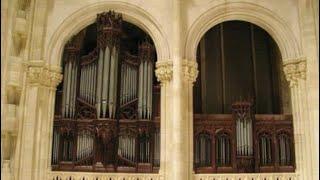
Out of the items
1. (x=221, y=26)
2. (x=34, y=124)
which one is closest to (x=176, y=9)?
(x=221, y=26)

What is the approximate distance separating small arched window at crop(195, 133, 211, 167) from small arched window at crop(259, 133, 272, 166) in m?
1.34

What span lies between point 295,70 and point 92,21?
564 cm

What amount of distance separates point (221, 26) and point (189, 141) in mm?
5011

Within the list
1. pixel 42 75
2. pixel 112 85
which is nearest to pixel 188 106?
pixel 112 85

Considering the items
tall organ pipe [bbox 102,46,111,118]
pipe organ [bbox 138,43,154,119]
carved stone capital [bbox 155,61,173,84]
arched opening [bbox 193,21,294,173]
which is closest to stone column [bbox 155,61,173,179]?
carved stone capital [bbox 155,61,173,84]

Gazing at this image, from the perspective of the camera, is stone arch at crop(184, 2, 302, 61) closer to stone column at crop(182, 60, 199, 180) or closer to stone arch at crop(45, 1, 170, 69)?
stone column at crop(182, 60, 199, 180)

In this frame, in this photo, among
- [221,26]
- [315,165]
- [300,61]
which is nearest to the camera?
[315,165]

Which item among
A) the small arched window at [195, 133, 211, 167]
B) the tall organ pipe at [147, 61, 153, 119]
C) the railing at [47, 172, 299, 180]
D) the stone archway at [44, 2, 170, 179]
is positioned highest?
the stone archway at [44, 2, 170, 179]

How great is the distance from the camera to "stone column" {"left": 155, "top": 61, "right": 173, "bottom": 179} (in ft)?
43.3

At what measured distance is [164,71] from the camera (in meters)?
13.7

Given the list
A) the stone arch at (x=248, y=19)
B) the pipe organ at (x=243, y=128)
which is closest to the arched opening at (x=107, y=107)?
the stone arch at (x=248, y=19)

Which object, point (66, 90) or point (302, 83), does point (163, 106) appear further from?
point (302, 83)

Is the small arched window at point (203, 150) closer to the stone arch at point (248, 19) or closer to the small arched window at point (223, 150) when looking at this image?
the small arched window at point (223, 150)

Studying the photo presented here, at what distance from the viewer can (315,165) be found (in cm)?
1295
